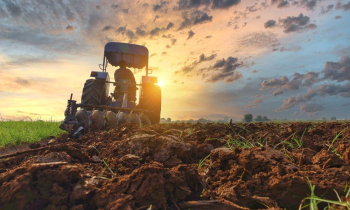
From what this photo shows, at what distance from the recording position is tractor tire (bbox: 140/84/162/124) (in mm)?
9758

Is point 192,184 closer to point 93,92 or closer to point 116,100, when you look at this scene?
point 93,92

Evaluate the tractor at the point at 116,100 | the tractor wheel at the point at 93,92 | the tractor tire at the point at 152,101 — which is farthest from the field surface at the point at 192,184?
the tractor tire at the point at 152,101

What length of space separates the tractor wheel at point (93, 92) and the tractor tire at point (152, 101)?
150 centimetres

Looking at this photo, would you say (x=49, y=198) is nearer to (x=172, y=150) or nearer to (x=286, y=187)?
(x=172, y=150)

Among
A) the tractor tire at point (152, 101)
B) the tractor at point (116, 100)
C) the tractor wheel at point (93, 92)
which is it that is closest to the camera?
the tractor at point (116, 100)

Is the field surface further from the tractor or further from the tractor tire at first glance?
the tractor tire

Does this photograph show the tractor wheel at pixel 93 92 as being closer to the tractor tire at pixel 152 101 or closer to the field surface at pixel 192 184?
the tractor tire at pixel 152 101

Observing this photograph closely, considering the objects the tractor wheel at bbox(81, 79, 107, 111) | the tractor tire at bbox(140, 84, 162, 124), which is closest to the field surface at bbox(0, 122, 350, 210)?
the tractor wheel at bbox(81, 79, 107, 111)

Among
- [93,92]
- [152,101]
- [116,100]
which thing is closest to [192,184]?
[93,92]

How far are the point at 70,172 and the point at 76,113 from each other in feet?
17.9

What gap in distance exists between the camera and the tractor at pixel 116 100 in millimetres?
7312

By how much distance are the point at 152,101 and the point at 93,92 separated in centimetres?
202

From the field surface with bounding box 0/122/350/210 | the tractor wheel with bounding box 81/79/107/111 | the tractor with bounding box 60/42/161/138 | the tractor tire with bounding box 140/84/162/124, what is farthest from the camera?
the tractor tire with bounding box 140/84/162/124

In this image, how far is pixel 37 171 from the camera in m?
2.18
